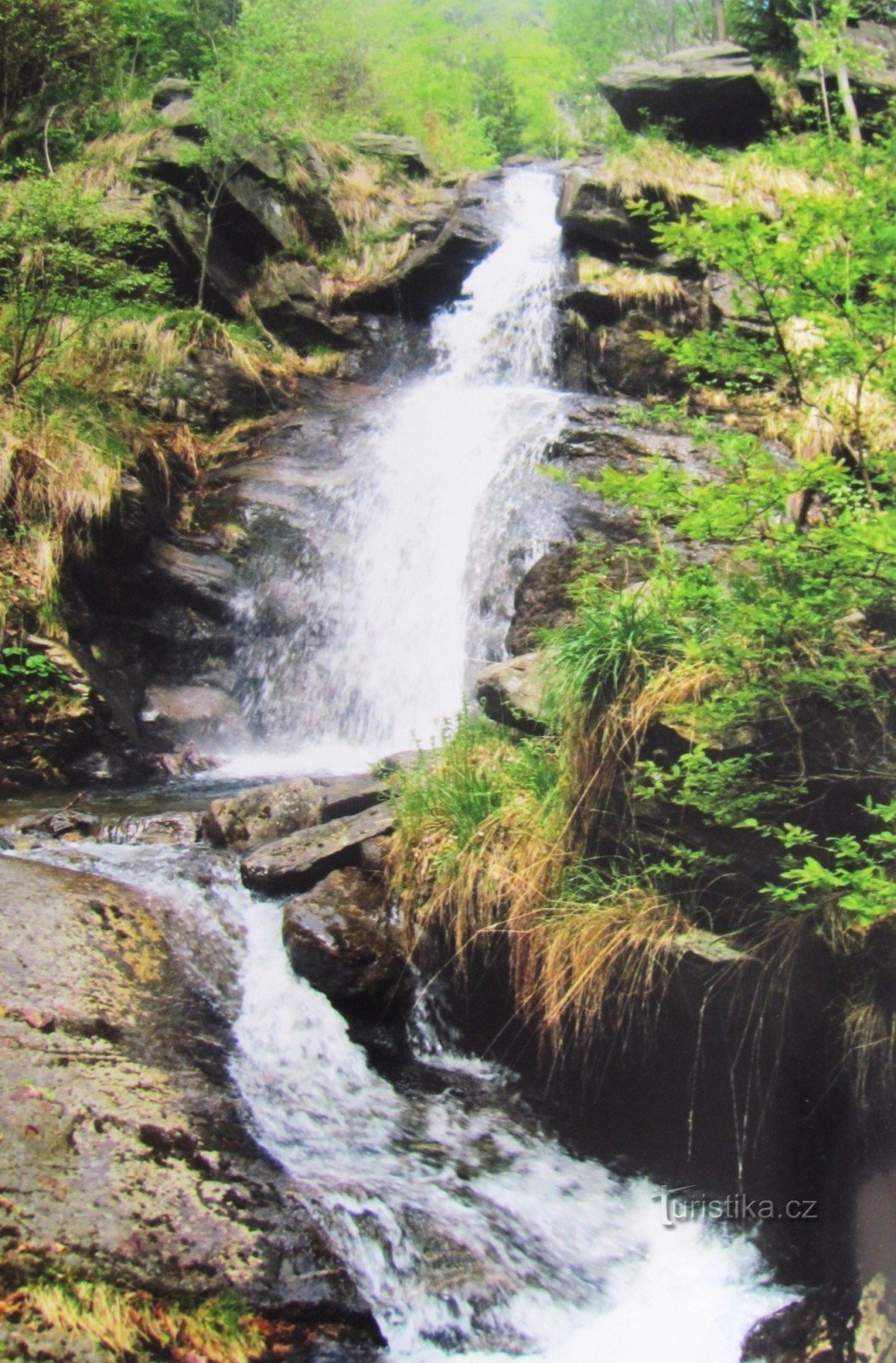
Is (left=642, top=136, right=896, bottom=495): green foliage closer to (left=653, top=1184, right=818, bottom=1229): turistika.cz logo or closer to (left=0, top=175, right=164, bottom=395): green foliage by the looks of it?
(left=653, top=1184, right=818, bottom=1229): turistika.cz logo

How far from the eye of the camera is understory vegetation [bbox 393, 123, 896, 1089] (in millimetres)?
3025

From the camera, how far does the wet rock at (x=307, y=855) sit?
4703 millimetres

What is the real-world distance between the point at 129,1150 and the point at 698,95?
1443 centimetres

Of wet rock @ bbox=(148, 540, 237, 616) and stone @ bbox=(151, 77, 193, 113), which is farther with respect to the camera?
stone @ bbox=(151, 77, 193, 113)

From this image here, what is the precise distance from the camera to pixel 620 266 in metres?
11.2

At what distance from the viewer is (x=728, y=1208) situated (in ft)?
11.1

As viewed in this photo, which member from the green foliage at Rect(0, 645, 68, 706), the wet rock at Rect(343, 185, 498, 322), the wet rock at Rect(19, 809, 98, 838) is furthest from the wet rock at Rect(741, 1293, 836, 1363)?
the wet rock at Rect(343, 185, 498, 322)

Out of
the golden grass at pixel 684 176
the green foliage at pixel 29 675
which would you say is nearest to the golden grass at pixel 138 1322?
the green foliage at pixel 29 675

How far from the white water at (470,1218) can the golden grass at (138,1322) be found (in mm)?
448

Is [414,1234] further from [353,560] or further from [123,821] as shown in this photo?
[353,560]

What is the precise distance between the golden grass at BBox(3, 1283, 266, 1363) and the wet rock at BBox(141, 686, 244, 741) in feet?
18.6

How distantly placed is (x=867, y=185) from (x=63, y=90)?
46.0 feet

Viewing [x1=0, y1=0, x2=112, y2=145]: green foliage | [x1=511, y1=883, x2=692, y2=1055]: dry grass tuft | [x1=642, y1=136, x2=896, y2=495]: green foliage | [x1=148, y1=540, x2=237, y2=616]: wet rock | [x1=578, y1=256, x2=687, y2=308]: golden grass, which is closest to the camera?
[x1=642, y1=136, x2=896, y2=495]: green foliage

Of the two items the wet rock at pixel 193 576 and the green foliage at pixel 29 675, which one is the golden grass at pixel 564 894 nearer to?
the green foliage at pixel 29 675
